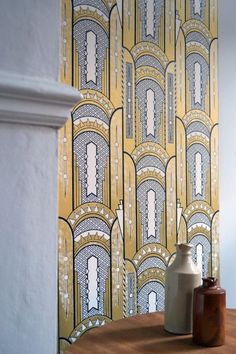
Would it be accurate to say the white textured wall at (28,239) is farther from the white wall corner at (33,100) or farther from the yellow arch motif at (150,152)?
the yellow arch motif at (150,152)

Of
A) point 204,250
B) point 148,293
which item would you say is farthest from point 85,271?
point 204,250

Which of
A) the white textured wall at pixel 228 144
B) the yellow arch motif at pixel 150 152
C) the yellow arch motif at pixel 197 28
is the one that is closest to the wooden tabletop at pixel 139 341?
the yellow arch motif at pixel 150 152

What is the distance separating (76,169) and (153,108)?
1.34ft

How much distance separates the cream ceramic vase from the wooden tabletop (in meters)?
0.03

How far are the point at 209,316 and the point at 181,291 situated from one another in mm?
91

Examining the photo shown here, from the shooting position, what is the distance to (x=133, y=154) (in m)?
1.56

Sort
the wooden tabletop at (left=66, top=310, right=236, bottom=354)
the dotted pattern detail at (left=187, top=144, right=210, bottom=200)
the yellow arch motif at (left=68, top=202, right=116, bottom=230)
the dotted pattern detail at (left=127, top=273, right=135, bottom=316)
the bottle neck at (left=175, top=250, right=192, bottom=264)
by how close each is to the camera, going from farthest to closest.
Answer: the dotted pattern detail at (left=187, top=144, right=210, bottom=200)
the dotted pattern detail at (left=127, top=273, right=135, bottom=316)
the yellow arch motif at (left=68, top=202, right=116, bottom=230)
the bottle neck at (left=175, top=250, right=192, bottom=264)
the wooden tabletop at (left=66, top=310, right=236, bottom=354)

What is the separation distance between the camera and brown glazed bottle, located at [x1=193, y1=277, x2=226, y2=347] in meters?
0.91

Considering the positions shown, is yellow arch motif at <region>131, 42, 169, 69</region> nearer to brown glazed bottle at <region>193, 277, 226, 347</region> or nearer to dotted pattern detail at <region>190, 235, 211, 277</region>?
dotted pattern detail at <region>190, 235, 211, 277</region>

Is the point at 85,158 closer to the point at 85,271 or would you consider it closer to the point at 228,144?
the point at 85,271

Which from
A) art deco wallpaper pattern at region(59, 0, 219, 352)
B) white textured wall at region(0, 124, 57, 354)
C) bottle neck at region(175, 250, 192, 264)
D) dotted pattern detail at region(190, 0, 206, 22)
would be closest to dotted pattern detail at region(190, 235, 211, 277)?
art deco wallpaper pattern at region(59, 0, 219, 352)

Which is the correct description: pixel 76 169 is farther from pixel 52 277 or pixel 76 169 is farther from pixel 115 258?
pixel 52 277

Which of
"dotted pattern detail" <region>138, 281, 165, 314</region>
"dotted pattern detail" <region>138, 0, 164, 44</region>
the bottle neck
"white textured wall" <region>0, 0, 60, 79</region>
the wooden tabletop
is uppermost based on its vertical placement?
"dotted pattern detail" <region>138, 0, 164, 44</region>

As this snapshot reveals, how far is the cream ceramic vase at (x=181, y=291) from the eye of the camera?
3.21 ft
